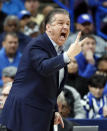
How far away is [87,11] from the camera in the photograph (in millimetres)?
8094

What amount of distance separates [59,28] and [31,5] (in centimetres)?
520

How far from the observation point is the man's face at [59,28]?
267 cm

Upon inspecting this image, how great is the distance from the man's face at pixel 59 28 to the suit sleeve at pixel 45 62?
154 mm

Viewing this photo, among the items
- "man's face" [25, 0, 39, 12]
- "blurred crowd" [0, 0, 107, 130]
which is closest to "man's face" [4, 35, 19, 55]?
"blurred crowd" [0, 0, 107, 130]

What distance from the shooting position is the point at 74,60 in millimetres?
5957

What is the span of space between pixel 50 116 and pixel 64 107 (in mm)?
2152

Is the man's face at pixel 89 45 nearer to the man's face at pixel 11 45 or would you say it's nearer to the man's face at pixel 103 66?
the man's face at pixel 103 66

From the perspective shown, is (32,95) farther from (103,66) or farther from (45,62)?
(103,66)

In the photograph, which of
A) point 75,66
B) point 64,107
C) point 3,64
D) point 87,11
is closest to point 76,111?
point 64,107

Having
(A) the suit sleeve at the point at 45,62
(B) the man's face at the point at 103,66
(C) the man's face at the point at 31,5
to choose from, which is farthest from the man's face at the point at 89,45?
(A) the suit sleeve at the point at 45,62

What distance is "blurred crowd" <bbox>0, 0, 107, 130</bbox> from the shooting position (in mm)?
5133

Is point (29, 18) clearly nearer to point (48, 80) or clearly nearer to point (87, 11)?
point (87, 11)

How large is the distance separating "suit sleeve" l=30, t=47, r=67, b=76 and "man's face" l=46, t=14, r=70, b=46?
6.1 inches

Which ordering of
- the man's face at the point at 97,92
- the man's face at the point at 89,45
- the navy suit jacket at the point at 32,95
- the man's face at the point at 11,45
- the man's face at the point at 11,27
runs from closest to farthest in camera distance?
the navy suit jacket at the point at 32,95 → the man's face at the point at 97,92 → the man's face at the point at 11,45 → the man's face at the point at 89,45 → the man's face at the point at 11,27
